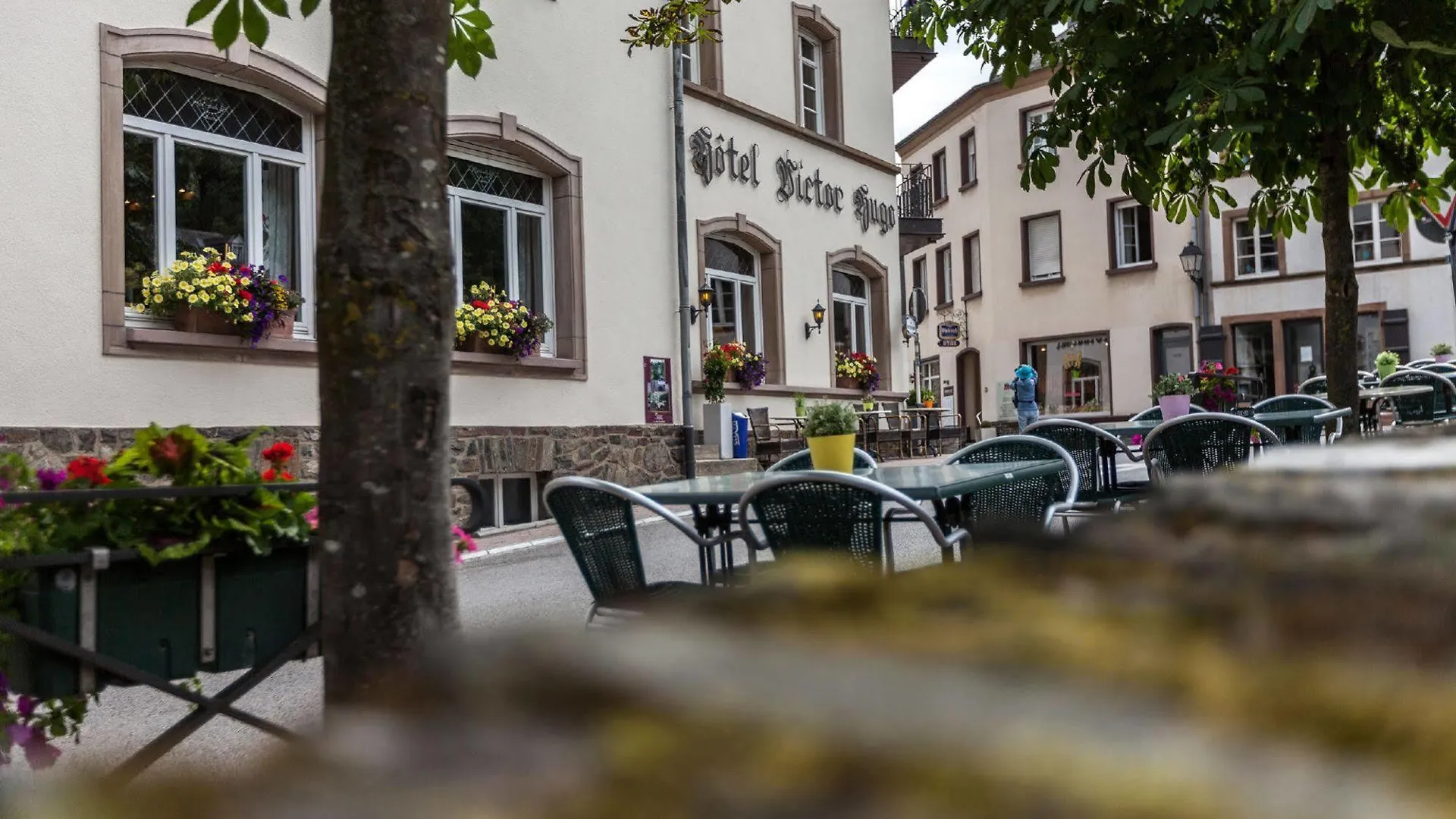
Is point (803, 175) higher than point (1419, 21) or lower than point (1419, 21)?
higher

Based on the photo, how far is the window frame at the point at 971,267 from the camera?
31750 mm

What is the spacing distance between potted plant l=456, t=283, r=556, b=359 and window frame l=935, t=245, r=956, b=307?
Answer: 76.4 ft

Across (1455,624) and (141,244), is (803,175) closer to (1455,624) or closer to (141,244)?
(141,244)

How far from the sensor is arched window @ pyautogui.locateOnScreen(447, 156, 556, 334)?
11812 millimetres

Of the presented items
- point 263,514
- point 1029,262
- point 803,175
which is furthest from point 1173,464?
point 1029,262

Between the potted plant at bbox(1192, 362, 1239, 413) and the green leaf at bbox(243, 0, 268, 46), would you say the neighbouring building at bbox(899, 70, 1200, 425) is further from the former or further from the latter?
the green leaf at bbox(243, 0, 268, 46)

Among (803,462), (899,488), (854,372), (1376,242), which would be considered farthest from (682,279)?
(1376,242)

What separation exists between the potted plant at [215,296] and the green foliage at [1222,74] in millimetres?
5543

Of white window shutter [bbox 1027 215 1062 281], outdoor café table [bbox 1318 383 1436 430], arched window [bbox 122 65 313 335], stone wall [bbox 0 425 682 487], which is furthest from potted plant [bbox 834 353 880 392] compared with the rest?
white window shutter [bbox 1027 215 1062 281]

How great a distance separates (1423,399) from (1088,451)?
6.02 metres

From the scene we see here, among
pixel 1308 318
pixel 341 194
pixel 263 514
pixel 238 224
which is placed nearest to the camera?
pixel 341 194

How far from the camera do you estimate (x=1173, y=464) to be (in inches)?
238

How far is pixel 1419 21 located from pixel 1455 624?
19.3 feet

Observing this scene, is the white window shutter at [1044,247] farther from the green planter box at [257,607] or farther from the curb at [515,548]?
the green planter box at [257,607]
